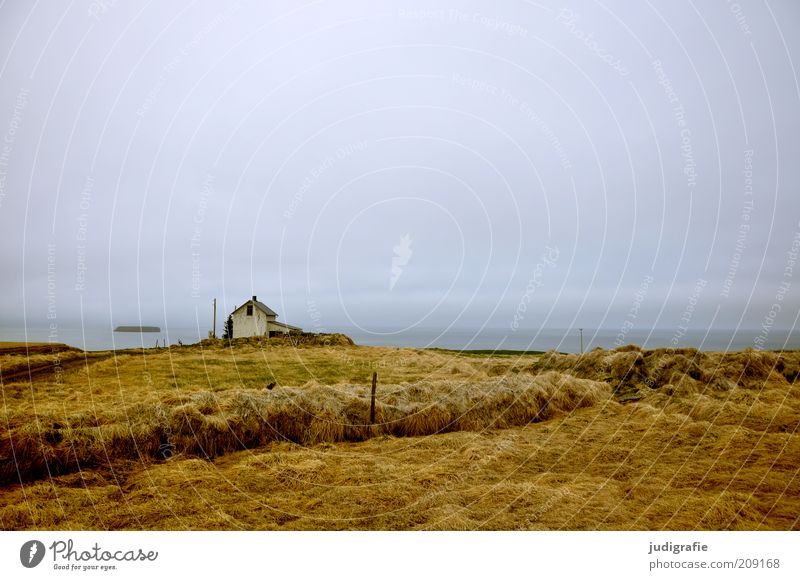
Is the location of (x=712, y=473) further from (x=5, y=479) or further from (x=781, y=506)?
(x=5, y=479)

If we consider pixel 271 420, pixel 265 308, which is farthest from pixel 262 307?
pixel 271 420

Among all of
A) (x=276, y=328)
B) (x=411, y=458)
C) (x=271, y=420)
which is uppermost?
(x=276, y=328)

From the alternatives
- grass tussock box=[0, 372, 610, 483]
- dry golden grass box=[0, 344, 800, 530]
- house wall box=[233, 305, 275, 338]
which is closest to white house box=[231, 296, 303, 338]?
house wall box=[233, 305, 275, 338]

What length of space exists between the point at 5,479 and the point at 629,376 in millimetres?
21905

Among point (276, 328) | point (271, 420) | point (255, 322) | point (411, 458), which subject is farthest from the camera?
point (276, 328)

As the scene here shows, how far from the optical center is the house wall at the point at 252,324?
4569 centimetres

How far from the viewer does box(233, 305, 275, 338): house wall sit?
150 feet

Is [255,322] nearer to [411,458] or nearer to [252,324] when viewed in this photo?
[252,324]

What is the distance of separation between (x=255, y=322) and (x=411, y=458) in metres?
39.1

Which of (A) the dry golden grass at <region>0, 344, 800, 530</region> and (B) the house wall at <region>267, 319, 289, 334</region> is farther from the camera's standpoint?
(B) the house wall at <region>267, 319, 289, 334</region>

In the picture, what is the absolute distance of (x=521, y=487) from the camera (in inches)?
317

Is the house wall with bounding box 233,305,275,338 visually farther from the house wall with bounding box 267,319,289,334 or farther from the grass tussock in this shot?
the grass tussock

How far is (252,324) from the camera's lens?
4588cm

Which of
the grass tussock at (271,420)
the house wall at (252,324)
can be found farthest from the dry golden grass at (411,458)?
the house wall at (252,324)
